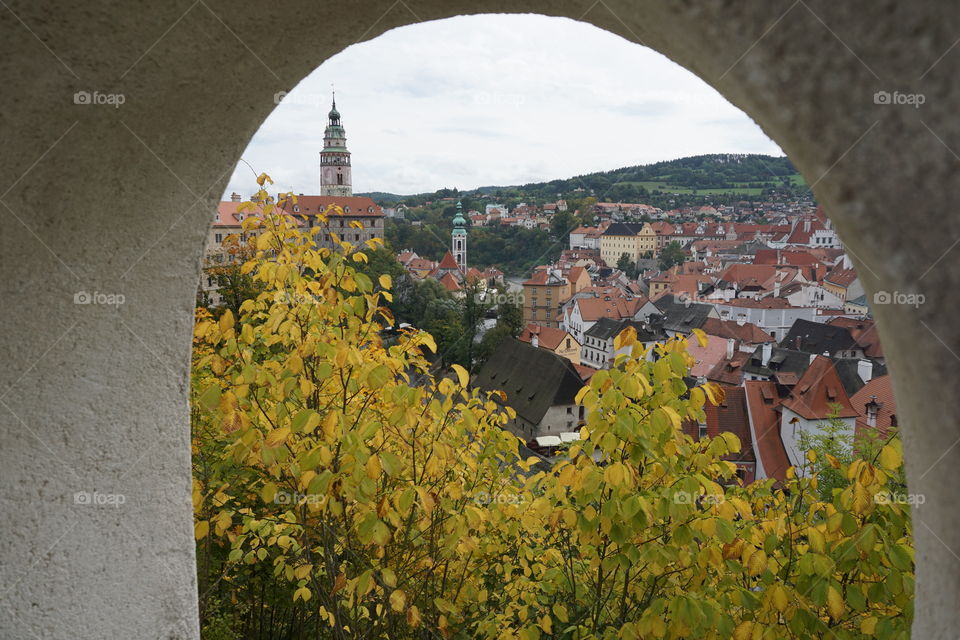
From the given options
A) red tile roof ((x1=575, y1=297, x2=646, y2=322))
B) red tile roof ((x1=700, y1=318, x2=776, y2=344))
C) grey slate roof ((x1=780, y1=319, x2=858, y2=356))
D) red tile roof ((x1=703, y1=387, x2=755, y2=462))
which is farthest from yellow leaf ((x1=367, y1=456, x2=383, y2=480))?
red tile roof ((x1=575, y1=297, x2=646, y2=322))

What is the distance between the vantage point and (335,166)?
72.2 meters

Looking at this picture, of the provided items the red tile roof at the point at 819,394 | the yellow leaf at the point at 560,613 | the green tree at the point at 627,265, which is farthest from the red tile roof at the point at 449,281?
the yellow leaf at the point at 560,613

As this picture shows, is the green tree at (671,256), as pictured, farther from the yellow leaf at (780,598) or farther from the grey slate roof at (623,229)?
the yellow leaf at (780,598)

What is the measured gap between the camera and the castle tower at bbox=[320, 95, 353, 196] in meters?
69.6

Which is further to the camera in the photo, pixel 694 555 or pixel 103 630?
pixel 694 555

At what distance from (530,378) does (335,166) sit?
167ft

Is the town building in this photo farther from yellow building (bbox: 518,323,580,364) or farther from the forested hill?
the forested hill

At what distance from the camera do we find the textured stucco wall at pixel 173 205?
74cm

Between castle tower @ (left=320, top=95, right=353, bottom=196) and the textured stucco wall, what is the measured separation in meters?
69.5

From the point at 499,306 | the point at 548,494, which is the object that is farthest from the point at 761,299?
the point at 548,494

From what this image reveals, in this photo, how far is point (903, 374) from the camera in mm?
821

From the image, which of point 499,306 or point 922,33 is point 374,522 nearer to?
point 922,33

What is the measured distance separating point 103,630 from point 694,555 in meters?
1.99

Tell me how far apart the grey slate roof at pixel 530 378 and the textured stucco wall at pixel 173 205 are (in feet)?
73.6
